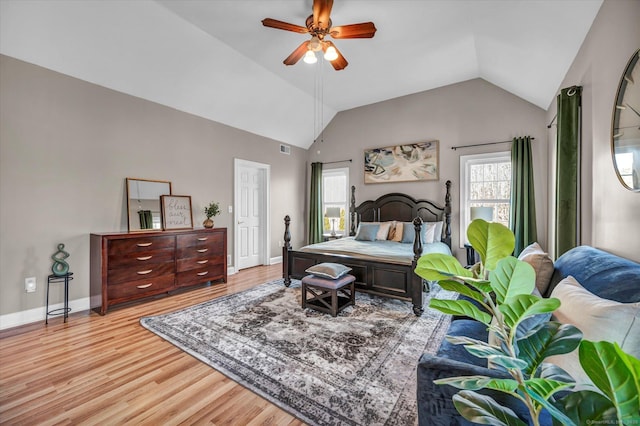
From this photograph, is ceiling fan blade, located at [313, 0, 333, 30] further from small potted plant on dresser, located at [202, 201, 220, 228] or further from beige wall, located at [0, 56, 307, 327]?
small potted plant on dresser, located at [202, 201, 220, 228]

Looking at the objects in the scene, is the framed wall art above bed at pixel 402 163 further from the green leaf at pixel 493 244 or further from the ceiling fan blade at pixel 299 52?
the green leaf at pixel 493 244

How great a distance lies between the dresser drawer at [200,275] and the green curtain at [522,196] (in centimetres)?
459

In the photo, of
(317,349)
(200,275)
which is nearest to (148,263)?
(200,275)

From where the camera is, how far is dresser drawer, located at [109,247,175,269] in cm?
321

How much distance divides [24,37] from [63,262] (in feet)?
7.59

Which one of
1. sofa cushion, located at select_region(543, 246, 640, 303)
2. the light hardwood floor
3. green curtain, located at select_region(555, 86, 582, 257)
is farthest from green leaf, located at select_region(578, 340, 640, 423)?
green curtain, located at select_region(555, 86, 582, 257)

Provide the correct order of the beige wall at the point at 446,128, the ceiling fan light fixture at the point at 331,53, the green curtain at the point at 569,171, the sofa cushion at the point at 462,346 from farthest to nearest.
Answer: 1. the beige wall at the point at 446,128
2. the ceiling fan light fixture at the point at 331,53
3. the green curtain at the point at 569,171
4. the sofa cushion at the point at 462,346

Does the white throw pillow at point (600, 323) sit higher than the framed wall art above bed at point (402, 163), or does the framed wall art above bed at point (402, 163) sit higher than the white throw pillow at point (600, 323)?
the framed wall art above bed at point (402, 163)

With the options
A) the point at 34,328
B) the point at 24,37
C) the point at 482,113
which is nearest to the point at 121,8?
the point at 24,37

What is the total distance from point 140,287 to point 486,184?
544 centimetres

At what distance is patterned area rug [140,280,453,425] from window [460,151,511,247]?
249 cm

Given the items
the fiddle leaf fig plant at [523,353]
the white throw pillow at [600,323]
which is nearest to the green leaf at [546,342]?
the fiddle leaf fig plant at [523,353]

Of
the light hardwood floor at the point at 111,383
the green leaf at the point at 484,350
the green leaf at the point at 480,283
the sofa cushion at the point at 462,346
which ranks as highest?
the green leaf at the point at 480,283

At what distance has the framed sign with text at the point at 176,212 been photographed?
4004 millimetres
